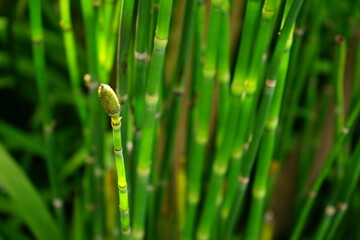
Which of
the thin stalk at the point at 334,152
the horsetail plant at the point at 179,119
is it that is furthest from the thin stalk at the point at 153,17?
the thin stalk at the point at 334,152

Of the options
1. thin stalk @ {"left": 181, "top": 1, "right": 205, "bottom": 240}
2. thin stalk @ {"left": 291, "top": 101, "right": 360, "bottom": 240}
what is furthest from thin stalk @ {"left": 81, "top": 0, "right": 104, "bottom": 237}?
thin stalk @ {"left": 291, "top": 101, "right": 360, "bottom": 240}

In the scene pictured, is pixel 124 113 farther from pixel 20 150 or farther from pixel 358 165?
pixel 20 150

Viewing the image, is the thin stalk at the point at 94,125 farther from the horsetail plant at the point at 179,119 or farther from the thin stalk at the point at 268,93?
the thin stalk at the point at 268,93

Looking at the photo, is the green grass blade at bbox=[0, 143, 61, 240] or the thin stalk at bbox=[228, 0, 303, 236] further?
the green grass blade at bbox=[0, 143, 61, 240]

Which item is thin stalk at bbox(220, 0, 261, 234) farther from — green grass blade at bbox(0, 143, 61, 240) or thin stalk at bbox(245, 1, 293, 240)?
green grass blade at bbox(0, 143, 61, 240)

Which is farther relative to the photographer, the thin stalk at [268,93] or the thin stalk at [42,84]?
the thin stalk at [42,84]

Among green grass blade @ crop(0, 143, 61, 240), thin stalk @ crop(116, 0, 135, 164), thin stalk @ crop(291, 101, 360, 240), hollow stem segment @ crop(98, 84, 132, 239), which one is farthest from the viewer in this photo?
green grass blade @ crop(0, 143, 61, 240)
